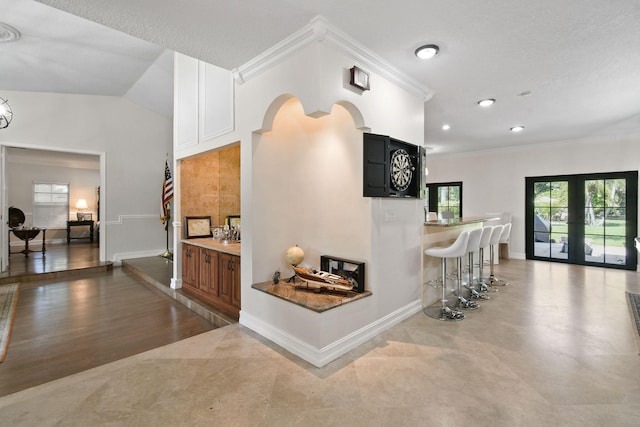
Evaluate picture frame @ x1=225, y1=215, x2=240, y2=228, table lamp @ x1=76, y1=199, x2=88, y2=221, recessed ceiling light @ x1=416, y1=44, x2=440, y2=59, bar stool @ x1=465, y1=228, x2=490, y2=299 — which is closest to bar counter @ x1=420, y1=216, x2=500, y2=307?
bar stool @ x1=465, y1=228, x2=490, y2=299

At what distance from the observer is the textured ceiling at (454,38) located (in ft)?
7.00

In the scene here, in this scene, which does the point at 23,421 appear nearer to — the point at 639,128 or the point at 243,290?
the point at 243,290

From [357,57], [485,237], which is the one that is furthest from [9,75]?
[485,237]

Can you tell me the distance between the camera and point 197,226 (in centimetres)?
461

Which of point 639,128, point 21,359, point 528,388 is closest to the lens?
point 528,388

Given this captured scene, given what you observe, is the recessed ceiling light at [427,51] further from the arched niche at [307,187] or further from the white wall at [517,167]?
the white wall at [517,167]

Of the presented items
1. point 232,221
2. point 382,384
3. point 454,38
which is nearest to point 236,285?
point 232,221

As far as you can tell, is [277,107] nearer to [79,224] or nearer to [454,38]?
[454,38]

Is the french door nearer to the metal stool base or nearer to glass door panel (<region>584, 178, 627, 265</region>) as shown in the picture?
glass door panel (<region>584, 178, 627, 265</region>)

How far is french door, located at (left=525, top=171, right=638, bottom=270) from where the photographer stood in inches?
230

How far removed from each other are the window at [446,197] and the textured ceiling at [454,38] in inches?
144

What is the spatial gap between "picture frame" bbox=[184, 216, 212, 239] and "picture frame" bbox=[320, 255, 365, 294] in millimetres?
2398

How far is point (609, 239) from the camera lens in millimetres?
6023

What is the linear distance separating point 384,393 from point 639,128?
696 centimetres
